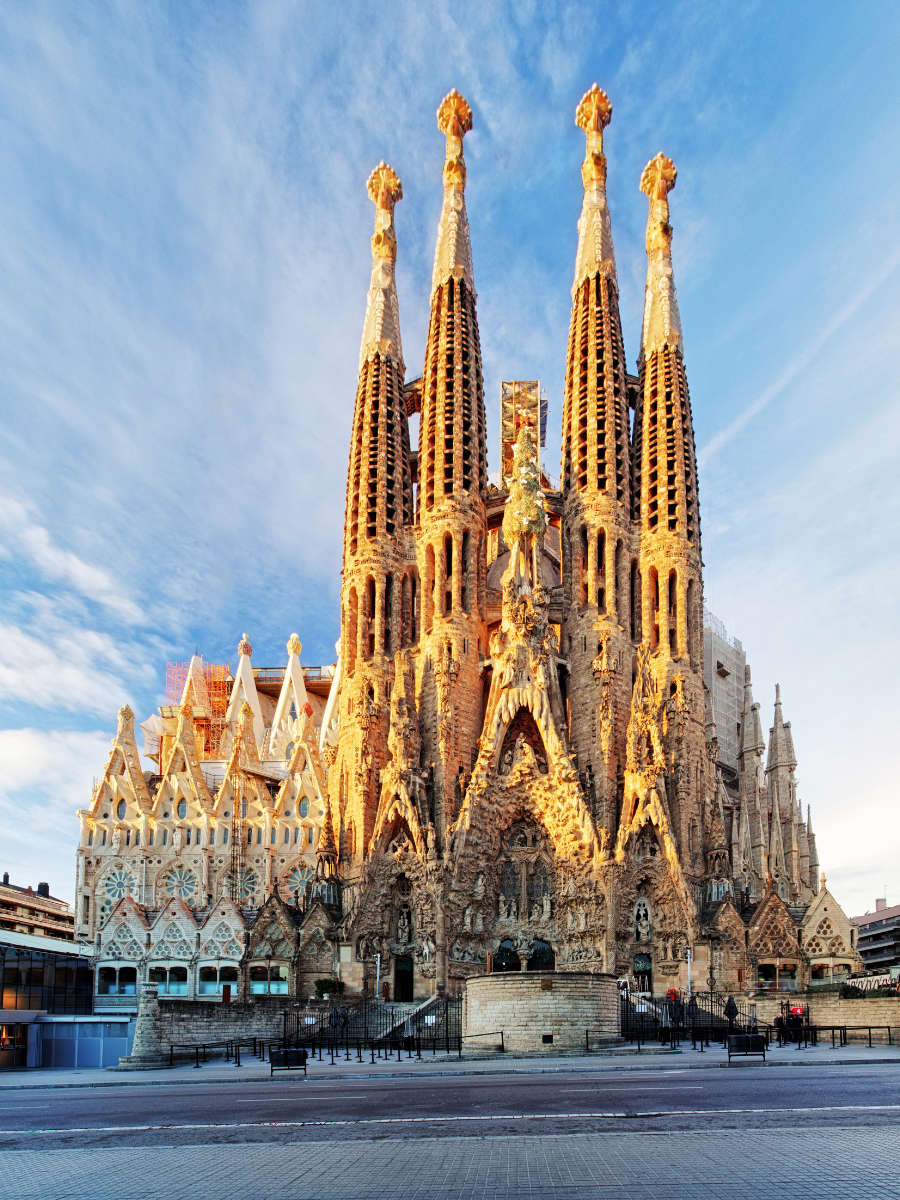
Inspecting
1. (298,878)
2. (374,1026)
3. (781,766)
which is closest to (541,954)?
(374,1026)

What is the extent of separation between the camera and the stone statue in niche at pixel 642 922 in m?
49.1

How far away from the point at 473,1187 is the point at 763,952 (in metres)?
44.8

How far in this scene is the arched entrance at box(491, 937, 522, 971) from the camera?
51094 millimetres

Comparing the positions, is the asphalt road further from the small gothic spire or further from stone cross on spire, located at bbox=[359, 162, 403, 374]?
stone cross on spire, located at bbox=[359, 162, 403, 374]

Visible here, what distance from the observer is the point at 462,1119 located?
1190cm

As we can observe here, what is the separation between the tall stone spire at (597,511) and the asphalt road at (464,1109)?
3618 cm

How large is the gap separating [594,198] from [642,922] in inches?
1717

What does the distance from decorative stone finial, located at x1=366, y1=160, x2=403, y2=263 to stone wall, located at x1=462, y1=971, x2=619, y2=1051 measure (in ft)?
171

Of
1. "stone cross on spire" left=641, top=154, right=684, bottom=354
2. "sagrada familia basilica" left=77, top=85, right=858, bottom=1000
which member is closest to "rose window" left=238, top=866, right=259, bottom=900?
"sagrada familia basilica" left=77, top=85, right=858, bottom=1000

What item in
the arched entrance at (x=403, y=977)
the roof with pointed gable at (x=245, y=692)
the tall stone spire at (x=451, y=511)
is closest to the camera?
the arched entrance at (x=403, y=977)

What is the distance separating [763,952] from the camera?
48.7 m

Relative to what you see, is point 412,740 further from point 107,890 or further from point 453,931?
point 107,890

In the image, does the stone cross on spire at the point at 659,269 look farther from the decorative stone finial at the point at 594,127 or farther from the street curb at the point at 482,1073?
the street curb at the point at 482,1073

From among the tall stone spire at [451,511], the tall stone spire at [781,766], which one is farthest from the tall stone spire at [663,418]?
the tall stone spire at [781,766]
